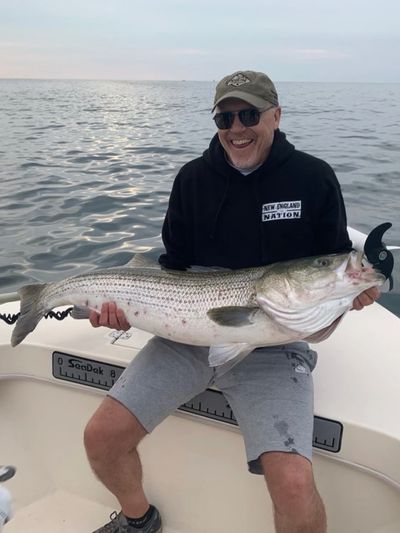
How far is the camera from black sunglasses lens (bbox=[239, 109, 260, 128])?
315 cm

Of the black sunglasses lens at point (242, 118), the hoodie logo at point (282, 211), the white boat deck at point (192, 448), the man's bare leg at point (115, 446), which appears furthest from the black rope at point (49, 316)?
the black sunglasses lens at point (242, 118)

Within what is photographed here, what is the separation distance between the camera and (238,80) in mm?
3193

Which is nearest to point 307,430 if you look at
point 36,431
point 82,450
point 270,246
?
point 270,246

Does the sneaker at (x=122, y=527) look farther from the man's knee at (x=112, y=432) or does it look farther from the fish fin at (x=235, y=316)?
the fish fin at (x=235, y=316)

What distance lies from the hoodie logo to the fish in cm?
42

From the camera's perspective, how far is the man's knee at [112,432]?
2.80m

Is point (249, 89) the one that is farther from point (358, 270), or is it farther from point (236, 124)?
point (358, 270)

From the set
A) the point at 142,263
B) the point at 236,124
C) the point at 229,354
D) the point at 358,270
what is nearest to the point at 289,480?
the point at 229,354

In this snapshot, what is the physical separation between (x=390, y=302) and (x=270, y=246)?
8.92 feet

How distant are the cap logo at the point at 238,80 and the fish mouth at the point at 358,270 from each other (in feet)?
4.11

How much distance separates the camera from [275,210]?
319 cm

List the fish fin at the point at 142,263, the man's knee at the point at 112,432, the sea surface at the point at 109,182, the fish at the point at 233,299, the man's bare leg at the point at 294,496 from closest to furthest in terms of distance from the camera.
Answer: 1. the man's bare leg at the point at 294,496
2. the fish at the point at 233,299
3. the man's knee at the point at 112,432
4. the fish fin at the point at 142,263
5. the sea surface at the point at 109,182

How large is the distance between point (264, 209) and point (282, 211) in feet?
0.36

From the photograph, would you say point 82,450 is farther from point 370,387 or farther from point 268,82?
point 268,82
